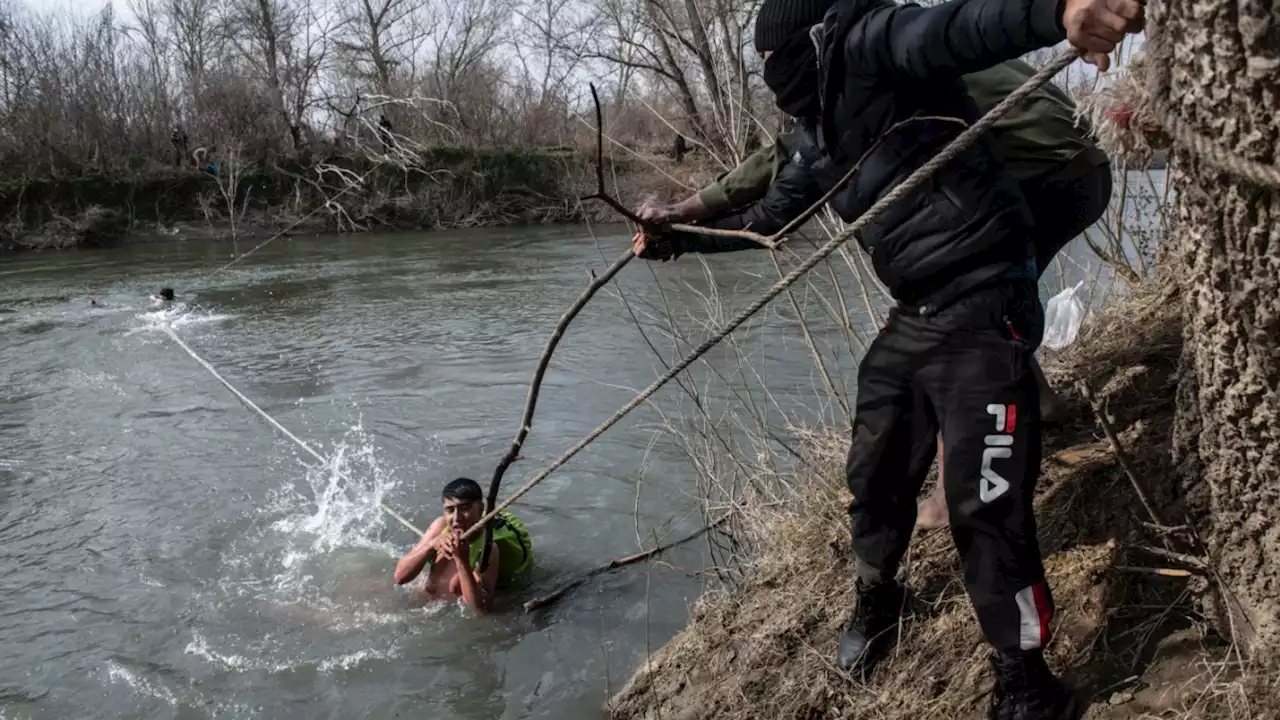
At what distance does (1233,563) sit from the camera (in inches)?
81.9

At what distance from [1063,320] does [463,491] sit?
3.02 meters

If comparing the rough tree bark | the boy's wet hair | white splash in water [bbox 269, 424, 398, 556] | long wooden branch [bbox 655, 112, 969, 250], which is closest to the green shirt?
long wooden branch [bbox 655, 112, 969, 250]

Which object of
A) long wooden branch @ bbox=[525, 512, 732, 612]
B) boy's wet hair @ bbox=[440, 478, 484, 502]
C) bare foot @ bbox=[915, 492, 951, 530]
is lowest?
long wooden branch @ bbox=[525, 512, 732, 612]

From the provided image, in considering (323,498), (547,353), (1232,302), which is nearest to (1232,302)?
(1232,302)

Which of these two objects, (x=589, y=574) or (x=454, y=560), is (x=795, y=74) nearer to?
(x=454, y=560)

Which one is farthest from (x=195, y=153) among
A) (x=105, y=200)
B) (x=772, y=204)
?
(x=772, y=204)

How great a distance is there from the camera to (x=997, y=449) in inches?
86.7

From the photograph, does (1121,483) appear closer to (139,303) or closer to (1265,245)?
(1265,245)

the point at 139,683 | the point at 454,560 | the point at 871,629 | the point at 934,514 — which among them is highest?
the point at 934,514

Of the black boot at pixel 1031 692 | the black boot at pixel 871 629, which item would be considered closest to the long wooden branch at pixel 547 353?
the black boot at pixel 871 629

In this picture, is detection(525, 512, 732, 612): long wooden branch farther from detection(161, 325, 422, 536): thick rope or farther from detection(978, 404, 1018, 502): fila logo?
detection(978, 404, 1018, 502): fila logo

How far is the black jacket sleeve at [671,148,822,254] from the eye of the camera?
2684mm

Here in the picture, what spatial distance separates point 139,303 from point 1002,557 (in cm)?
1563

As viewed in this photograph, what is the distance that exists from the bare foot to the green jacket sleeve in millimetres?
1205
